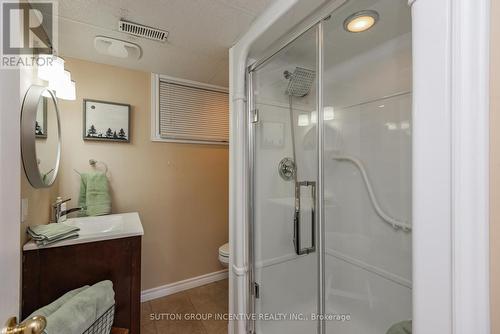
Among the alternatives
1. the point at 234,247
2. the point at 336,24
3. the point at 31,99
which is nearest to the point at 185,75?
the point at 31,99

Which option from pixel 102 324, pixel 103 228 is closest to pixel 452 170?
pixel 102 324

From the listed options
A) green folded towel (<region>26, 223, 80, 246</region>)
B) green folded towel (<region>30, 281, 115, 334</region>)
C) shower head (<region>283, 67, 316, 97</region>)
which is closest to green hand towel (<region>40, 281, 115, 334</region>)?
green folded towel (<region>30, 281, 115, 334</region>)

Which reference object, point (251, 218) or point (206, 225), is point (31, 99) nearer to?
point (251, 218)

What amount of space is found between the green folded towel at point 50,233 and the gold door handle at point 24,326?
2.86ft

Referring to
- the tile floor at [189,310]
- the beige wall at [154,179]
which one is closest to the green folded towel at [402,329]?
the tile floor at [189,310]

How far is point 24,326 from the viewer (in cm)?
50

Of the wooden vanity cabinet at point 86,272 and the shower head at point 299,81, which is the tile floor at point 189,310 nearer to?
the wooden vanity cabinet at point 86,272

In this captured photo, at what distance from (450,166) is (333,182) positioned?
126 cm

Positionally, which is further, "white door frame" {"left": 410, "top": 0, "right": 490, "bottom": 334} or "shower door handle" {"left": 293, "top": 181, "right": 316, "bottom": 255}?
"shower door handle" {"left": 293, "top": 181, "right": 316, "bottom": 255}

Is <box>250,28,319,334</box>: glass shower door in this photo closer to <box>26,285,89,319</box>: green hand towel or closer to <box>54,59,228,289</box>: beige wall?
<box>54,59,228,289</box>: beige wall

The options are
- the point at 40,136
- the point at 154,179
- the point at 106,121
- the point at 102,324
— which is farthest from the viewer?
the point at 154,179

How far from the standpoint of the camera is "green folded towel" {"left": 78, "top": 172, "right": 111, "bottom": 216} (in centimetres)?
178

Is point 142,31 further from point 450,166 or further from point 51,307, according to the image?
point 450,166

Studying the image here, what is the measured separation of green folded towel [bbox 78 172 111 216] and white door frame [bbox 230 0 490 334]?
6.81 ft
